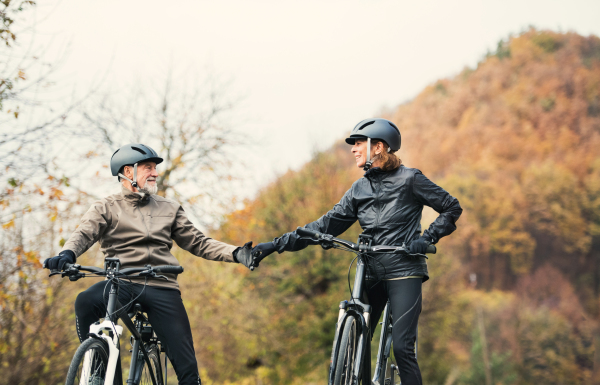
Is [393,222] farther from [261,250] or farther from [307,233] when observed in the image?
[261,250]

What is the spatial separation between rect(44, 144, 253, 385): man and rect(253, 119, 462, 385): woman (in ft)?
2.21

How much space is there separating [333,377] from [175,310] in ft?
4.12

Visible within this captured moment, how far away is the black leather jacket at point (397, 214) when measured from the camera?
412 centimetres

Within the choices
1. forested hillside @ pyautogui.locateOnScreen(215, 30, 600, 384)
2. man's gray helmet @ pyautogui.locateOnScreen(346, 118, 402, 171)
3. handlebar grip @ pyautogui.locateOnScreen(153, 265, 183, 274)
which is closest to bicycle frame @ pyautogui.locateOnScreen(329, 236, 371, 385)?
man's gray helmet @ pyautogui.locateOnScreen(346, 118, 402, 171)

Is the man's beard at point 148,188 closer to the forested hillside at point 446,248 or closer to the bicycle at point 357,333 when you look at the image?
the bicycle at point 357,333

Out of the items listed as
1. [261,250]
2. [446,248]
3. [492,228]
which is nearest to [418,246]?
[261,250]

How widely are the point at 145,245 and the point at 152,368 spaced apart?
0.92 meters

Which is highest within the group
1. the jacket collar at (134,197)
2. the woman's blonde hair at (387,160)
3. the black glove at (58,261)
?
the woman's blonde hair at (387,160)

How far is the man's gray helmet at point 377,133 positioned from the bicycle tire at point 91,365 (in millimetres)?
2305

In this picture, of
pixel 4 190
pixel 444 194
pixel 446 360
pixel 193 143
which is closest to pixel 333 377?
pixel 444 194

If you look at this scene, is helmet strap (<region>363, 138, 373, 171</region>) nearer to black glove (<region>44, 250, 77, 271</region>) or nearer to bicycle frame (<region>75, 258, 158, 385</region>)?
bicycle frame (<region>75, 258, 158, 385</region>)

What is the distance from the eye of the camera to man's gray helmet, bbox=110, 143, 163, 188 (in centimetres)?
427

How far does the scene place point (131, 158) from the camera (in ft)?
14.0

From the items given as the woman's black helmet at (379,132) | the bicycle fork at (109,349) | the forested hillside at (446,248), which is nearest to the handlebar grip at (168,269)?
the bicycle fork at (109,349)
